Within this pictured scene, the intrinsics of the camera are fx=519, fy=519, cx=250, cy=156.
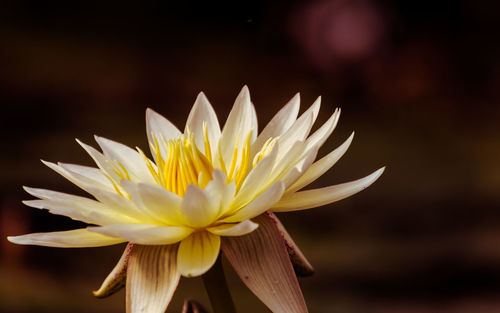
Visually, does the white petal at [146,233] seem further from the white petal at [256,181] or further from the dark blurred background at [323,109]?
the dark blurred background at [323,109]

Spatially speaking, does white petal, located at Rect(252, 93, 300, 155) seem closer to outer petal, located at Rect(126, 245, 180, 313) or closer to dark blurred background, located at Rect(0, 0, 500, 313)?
outer petal, located at Rect(126, 245, 180, 313)

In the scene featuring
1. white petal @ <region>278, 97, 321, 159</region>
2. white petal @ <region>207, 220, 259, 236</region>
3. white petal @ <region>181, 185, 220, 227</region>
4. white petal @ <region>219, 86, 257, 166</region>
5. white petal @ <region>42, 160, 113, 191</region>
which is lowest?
white petal @ <region>207, 220, 259, 236</region>

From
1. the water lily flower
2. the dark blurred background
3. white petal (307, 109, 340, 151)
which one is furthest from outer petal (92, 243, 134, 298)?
the dark blurred background

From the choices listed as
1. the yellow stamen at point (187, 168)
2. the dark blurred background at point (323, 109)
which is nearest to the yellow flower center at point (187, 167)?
the yellow stamen at point (187, 168)

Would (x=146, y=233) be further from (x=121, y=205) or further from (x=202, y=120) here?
(x=202, y=120)

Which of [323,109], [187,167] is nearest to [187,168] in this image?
[187,167]

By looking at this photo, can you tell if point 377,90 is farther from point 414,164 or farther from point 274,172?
point 274,172

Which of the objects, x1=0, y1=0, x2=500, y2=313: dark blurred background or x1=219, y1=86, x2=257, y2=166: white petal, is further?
x1=0, y1=0, x2=500, y2=313: dark blurred background
